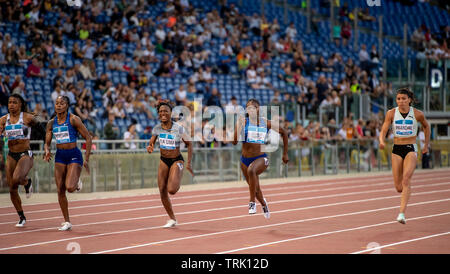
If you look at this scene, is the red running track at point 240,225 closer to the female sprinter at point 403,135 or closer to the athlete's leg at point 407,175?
the athlete's leg at point 407,175

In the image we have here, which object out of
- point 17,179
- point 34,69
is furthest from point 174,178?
point 34,69

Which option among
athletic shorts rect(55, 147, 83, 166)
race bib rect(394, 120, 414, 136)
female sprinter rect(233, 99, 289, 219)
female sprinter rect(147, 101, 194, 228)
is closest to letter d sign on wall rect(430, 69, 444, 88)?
female sprinter rect(233, 99, 289, 219)

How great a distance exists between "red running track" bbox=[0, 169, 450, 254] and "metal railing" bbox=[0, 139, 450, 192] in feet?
5.50

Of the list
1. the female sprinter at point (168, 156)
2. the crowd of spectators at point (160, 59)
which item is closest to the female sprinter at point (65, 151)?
the female sprinter at point (168, 156)

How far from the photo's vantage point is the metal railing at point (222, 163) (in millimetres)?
18938

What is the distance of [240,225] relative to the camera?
39.0ft

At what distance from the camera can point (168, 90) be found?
25.3 meters

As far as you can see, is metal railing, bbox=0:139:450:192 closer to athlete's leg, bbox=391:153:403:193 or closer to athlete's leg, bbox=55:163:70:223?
athlete's leg, bbox=55:163:70:223

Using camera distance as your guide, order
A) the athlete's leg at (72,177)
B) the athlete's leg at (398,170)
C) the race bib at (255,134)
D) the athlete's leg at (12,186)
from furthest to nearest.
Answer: the race bib at (255,134), the athlete's leg at (12,186), the athlete's leg at (398,170), the athlete's leg at (72,177)

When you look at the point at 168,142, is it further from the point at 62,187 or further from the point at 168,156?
the point at 62,187

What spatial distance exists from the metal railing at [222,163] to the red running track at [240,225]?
Answer: 1677 mm

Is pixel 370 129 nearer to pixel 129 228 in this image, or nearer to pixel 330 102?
pixel 330 102

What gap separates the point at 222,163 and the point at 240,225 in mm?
10538
